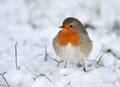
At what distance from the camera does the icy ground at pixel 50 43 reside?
424cm

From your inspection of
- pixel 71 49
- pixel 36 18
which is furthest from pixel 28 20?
pixel 71 49

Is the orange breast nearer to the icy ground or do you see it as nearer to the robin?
the robin

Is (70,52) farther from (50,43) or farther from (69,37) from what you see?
(50,43)

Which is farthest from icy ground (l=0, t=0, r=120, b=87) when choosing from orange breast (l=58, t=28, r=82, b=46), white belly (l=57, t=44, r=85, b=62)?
orange breast (l=58, t=28, r=82, b=46)

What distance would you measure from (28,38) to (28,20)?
2.23ft

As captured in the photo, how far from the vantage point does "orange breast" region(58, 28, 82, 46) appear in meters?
4.59

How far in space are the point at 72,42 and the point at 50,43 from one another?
58.8 inches

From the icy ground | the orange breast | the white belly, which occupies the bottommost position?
the icy ground

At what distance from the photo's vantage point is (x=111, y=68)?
4660 millimetres

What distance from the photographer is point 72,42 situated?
4594mm

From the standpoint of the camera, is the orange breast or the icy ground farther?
the orange breast

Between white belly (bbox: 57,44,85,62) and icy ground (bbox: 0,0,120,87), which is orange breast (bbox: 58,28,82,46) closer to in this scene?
white belly (bbox: 57,44,85,62)

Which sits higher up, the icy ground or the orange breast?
the orange breast

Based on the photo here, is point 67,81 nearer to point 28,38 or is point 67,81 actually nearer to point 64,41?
point 64,41
